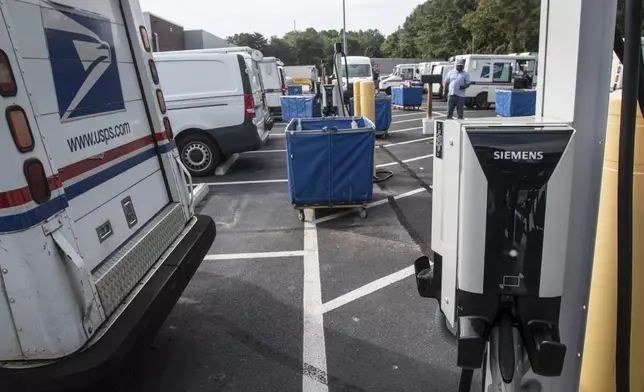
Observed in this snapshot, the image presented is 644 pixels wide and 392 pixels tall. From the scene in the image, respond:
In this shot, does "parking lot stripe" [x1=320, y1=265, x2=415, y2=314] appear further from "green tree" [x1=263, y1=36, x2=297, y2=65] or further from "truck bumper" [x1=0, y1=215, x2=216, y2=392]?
"green tree" [x1=263, y1=36, x2=297, y2=65]

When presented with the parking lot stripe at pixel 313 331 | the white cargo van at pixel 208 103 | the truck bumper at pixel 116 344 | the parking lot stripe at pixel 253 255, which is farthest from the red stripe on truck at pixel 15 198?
the white cargo van at pixel 208 103

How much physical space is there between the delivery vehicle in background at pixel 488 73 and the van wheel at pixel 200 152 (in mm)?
→ 14935

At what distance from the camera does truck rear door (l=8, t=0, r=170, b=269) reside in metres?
2.50

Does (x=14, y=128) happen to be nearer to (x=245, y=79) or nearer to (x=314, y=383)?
(x=314, y=383)

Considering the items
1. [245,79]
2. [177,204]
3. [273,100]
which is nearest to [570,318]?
[177,204]

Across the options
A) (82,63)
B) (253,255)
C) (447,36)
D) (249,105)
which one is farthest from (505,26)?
(82,63)

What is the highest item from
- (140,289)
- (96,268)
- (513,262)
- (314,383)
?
(513,262)

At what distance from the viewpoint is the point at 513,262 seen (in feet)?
4.17

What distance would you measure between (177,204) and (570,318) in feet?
10.1

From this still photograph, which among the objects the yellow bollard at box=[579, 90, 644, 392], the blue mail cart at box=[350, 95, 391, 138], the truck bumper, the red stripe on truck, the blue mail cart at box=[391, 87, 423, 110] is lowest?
the blue mail cart at box=[391, 87, 423, 110]

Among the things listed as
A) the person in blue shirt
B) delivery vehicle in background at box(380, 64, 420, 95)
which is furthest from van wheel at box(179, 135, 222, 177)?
delivery vehicle in background at box(380, 64, 420, 95)

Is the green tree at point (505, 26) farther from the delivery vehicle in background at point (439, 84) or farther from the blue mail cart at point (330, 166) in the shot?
the blue mail cart at point (330, 166)

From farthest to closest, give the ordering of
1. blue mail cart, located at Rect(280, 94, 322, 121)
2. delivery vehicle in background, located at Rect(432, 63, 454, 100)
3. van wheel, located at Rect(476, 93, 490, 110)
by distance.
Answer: delivery vehicle in background, located at Rect(432, 63, 454, 100) < van wheel, located at Rect(476, 93, 490, 110) < blue mail cart, located at Rect(280, 94, 322, 121)

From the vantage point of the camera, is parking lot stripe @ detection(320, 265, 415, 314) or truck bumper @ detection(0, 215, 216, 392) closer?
truck bumper @ detection(0, 215, 216, 392)
